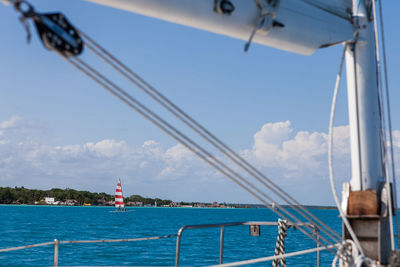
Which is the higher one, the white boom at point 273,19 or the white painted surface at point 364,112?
the white boom at point 273,19

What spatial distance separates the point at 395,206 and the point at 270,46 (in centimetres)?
225

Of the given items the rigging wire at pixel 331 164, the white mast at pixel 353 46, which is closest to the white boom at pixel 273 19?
the white mast at pixel 353 46

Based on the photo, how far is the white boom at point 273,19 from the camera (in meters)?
3.60

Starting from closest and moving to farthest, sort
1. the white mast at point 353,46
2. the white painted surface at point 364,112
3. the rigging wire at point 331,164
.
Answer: the white mast at point 353,46 < the rigging wire at point 331,164 < the white painted surface at point 364,112

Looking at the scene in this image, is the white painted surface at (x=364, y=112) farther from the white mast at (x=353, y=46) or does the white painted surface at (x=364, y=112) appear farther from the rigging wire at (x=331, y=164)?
the rigging wire at (x=331, y=164)

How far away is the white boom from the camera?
3.60 meters

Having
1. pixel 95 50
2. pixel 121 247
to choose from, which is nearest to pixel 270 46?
pixel 95 50


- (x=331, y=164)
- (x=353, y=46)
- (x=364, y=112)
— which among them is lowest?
(x=331, y=164)

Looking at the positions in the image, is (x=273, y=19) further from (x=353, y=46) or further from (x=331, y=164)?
(x=331, y=164)

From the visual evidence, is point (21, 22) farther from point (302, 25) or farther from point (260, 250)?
point (260, 250)

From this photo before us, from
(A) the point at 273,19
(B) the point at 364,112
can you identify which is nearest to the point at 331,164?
(B) the point at 364,112

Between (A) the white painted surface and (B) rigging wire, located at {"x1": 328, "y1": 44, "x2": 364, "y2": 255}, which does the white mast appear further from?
(B) rigging wire, located at {"x1": 328, "y1": 44, "x2": 364, "y2": 255}

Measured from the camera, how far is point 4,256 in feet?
102

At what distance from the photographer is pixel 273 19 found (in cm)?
419
